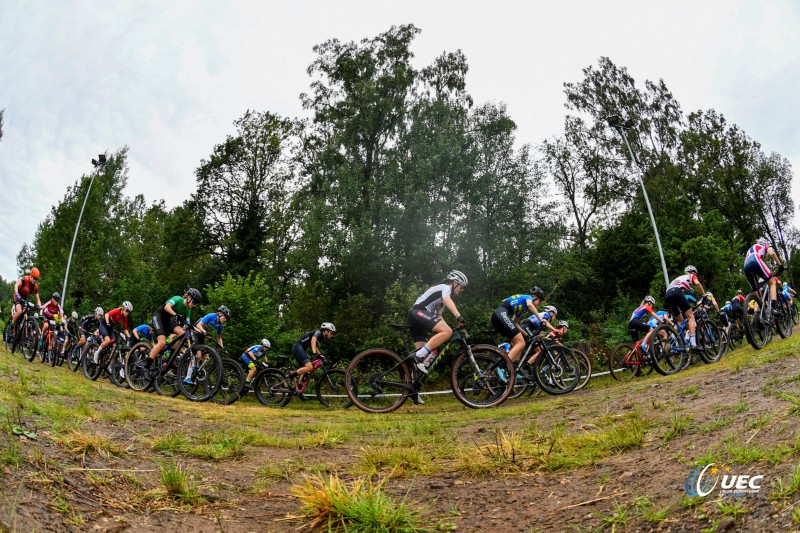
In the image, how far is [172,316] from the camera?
1209 centimetres

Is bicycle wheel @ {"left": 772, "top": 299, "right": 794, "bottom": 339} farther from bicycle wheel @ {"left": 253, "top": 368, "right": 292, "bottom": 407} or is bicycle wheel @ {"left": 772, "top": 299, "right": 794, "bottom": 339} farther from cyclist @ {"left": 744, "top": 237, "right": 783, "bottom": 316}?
bicycle wheel @ {"left": 253, "top": 368, "right": 292, "bottom": 407}

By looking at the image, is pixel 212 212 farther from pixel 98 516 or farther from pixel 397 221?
pixel 98 516

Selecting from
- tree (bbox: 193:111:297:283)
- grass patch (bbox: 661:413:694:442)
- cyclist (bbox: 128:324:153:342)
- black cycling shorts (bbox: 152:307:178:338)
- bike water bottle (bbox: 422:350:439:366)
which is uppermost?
tree (bbox: 193:111:297:283)

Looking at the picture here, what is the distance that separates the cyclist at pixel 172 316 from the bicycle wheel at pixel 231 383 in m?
1.24

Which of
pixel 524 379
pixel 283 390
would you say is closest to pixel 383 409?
pixel 524 379

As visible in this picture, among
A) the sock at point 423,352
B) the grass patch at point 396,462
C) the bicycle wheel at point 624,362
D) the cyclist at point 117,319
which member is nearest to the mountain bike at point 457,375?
the sock at point 423,352

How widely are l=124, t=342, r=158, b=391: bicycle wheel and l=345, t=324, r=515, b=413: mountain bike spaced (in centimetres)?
588

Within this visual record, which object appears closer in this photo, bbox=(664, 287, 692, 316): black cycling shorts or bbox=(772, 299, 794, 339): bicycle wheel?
bbox=(664, 287, 692, 316): black cycling shorts

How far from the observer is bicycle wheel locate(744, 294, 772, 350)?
1102 centimetres

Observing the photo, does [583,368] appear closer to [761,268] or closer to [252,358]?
[761,268]

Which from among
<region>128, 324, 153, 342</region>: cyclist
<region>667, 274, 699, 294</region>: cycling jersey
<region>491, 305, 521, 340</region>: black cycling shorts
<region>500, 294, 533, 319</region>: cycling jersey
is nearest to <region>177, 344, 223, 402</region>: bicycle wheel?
<region>128, 324, 153, 342</region>: cyclist

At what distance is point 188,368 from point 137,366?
2.50m

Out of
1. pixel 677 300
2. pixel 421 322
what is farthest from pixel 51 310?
pixel 677 300

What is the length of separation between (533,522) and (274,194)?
121ft
